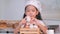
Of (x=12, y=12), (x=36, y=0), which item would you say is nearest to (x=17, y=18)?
(x=12, y=12)

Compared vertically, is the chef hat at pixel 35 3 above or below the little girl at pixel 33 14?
above

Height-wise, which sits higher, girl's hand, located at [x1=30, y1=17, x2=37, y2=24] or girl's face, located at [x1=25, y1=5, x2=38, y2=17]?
girl's face, located at [x1=25, y1=5, x2=38, y2=17]

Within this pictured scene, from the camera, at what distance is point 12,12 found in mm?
931

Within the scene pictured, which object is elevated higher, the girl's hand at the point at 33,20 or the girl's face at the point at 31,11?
the girl's face at the point at 31,11

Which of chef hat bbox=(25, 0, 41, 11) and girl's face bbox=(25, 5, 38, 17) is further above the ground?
chef hat bbox=(25, 0, 41, 11)

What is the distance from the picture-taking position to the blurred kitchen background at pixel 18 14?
91 cm

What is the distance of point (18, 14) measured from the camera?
930 mm

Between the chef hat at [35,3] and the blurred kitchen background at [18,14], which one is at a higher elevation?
the chef hat at [35,3]

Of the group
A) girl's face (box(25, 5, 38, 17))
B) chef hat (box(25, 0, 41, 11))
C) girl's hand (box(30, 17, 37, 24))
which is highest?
chef hat (box(25, 0, 41, 11))

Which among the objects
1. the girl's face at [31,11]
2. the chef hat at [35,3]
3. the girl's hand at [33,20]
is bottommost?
the girl's hand at [33,20]

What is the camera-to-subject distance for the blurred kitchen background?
0.91 meters

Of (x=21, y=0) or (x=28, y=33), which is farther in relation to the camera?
(x=21, y=0)

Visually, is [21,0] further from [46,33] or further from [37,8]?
[46,33]

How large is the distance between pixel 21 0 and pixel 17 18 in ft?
0.37
